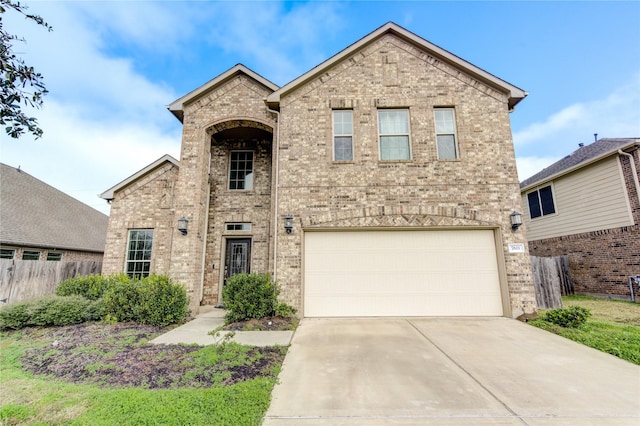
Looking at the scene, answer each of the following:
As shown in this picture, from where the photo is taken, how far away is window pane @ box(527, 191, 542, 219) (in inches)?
531

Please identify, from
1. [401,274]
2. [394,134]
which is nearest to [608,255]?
[401,274]

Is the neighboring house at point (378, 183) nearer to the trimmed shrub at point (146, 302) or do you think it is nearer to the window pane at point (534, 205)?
the trimmed shrub at point (146, 302)

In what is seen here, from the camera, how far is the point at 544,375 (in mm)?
3787

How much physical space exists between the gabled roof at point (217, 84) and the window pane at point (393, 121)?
3.51 meters

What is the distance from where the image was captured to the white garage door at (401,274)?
23.6 ft

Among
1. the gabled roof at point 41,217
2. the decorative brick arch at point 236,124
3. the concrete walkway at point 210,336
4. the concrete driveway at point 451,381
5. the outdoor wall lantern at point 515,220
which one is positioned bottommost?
the concrete driveway at point 451,381

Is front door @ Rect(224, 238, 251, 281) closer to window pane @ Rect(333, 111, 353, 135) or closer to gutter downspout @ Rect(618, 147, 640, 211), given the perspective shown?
window pane @ Rect(333, 111, 353, 135)

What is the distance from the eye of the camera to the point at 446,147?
310 inches

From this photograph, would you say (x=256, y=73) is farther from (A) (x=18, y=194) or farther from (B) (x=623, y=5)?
(A) (x=18, y=194)

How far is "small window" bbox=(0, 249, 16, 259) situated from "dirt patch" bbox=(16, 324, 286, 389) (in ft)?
28.8

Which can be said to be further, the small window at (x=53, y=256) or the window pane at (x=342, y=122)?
the small window at (x=53, y=256)

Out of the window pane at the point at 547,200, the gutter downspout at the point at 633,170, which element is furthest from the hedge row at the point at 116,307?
the window pane at the point at 547,200

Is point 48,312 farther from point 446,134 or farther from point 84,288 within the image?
point 446,134

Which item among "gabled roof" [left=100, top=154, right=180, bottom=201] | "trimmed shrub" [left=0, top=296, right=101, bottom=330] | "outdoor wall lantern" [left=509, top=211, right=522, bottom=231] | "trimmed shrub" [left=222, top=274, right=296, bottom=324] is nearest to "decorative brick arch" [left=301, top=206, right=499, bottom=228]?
"outdoor wall lantern" [left=509, top=211, right=522, bottom=231]
